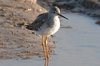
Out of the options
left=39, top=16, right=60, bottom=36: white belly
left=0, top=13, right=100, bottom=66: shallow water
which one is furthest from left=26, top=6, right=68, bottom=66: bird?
left=0, top=13, right=100, bottom=66: shallow water

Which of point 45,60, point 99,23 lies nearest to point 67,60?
point 45,60

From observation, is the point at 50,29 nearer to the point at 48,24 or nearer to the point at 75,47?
the point at 48,24

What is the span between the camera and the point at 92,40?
44.3 ft

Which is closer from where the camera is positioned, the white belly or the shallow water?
the white belly

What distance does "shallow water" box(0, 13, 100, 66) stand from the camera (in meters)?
11.0

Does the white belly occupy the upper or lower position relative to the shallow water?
upper

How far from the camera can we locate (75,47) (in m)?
12.6

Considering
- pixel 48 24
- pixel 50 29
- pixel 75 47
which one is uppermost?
pixel 48 24

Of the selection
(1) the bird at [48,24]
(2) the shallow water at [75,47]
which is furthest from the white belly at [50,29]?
(2) the shallow water at [75,47]

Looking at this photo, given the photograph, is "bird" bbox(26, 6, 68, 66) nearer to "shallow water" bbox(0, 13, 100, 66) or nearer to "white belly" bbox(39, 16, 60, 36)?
"white belly" bbox(39, 16, 60, 36)

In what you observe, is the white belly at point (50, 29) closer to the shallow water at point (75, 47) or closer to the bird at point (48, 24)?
the bird at point (48, 24)

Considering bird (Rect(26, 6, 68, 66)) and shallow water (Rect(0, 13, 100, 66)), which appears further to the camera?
shallow water (Rect(0, 13, 100, 66))

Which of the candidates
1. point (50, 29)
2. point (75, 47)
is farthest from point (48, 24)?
point (75, 47)

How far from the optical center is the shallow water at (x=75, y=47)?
10977 millimetres
